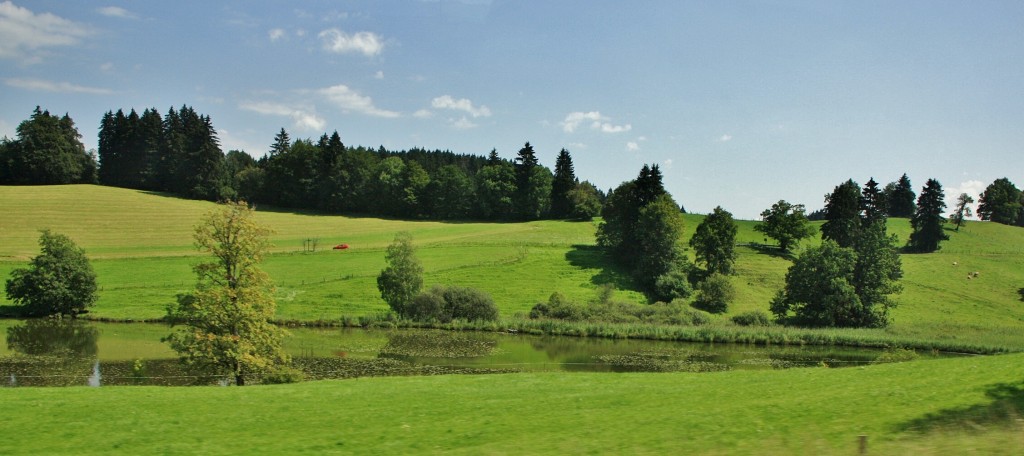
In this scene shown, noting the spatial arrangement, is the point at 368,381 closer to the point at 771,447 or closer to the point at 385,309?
the point at 771,447

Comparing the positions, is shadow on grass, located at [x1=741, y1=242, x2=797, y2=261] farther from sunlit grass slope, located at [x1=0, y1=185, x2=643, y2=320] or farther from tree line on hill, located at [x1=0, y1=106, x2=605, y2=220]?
tree line on hill, located at [x1=0, y1=106, x2=605, y2=220]

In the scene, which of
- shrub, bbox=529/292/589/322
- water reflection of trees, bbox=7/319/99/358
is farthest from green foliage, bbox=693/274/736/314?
water reflection of trees, bbox=7/319/99/358

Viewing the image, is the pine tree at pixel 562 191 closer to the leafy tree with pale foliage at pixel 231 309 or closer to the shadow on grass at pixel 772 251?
the shadow on grass at pixel 772 251

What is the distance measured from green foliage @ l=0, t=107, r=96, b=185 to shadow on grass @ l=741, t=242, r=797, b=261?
391 ft

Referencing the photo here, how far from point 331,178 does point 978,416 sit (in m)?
120

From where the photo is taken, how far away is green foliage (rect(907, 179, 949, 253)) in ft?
322

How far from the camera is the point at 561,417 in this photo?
574 inches

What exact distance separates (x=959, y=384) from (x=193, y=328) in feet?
94.2

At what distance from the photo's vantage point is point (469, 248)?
85.1 m

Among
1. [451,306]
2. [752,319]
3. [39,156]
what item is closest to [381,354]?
[451,306]

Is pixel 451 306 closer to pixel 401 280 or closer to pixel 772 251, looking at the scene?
pixel 401 280

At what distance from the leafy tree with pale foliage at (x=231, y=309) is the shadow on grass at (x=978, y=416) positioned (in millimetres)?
24868

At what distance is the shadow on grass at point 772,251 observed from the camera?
90.6 m

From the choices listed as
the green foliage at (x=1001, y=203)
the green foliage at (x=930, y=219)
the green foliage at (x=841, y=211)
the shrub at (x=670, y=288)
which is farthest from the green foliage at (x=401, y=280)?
the green foliage at (x=1001, y=203)
